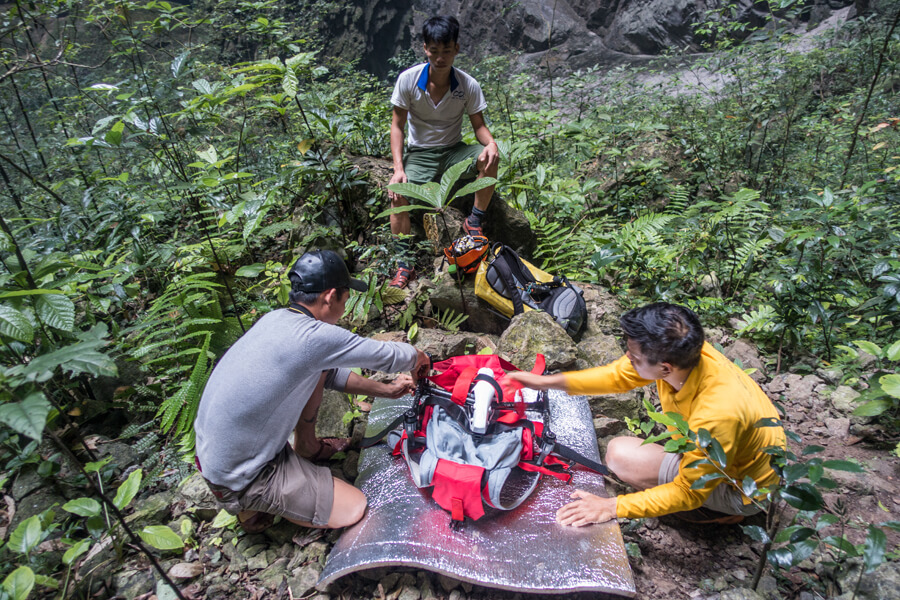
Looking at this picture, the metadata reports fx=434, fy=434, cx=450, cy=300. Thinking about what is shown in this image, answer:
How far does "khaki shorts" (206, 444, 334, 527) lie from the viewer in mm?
2271

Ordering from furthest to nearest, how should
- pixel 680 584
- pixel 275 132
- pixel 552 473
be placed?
1. pixel 275 132
2. pixel 552 473
3. pixel 680 584

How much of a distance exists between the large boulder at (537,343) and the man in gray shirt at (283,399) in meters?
1.05

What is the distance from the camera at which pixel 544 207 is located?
211 inches

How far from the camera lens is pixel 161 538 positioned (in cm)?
224

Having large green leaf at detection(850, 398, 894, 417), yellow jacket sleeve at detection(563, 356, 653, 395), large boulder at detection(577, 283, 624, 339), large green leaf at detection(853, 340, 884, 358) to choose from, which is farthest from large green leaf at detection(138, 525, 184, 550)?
large green leaf at detection(853, 340, 884, 358)

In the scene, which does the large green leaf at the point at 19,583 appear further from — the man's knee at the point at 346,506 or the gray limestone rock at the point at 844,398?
the gray limestone rock at the point at 844,398

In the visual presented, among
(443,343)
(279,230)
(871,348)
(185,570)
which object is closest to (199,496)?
(185,570)

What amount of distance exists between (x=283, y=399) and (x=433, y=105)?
3.33m

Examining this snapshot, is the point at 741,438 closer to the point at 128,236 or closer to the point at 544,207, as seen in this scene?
the point at 544,207

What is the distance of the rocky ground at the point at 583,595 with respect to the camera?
6.73 ft

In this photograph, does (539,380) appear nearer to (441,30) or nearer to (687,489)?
(687,489)

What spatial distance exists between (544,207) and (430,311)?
7.14 ft

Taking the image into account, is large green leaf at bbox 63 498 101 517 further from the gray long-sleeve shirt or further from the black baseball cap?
the black baseball cap

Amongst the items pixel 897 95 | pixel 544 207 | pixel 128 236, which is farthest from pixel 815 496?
pixel 897 95
